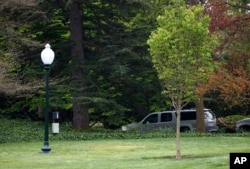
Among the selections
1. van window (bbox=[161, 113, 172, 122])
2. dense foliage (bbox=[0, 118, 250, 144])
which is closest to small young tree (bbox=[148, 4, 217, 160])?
dense foliage (bbox=[0, 118, 250, 144])

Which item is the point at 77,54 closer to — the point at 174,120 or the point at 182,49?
the point at 174,120

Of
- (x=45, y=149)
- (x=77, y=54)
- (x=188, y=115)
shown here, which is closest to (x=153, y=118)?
(x=188, y=115)

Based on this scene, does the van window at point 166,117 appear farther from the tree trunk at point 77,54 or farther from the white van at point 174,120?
the tree trunk at point 77,54

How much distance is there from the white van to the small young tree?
15.4m

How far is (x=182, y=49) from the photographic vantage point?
51.1 ft

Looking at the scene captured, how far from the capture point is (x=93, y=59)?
30766 millimetres

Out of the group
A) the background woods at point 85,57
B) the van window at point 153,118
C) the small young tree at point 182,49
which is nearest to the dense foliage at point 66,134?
the background woods at point 85,57

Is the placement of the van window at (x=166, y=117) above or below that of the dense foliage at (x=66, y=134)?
above

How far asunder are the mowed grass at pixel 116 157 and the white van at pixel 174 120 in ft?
27.6

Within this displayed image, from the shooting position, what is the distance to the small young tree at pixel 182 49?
1545 centimetres

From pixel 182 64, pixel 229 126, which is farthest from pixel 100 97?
pixel 182 64

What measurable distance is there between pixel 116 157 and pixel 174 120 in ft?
52.9

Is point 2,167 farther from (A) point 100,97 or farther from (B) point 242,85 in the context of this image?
(A) point 100,97

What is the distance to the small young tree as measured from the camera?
15.5m
